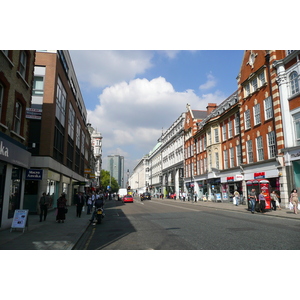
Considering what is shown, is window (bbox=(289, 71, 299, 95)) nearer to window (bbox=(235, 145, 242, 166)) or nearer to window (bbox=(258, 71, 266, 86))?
window (bbox=(258, 71, 266, 86))

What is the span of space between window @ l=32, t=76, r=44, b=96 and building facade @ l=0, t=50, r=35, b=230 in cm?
775

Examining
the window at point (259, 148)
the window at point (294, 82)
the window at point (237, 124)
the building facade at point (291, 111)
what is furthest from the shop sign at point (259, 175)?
the window at point (294, 82)

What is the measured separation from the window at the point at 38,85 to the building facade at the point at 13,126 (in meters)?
7.75

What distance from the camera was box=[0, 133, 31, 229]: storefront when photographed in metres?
12.3

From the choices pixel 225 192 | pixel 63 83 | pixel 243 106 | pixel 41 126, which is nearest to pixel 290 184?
pixel 243 106

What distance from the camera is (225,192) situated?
37.6 m

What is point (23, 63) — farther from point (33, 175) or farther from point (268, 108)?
point (268, 108)

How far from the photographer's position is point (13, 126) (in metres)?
14.0

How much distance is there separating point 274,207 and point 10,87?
21560mm

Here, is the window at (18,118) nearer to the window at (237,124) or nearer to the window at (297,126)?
the window at (297,126)

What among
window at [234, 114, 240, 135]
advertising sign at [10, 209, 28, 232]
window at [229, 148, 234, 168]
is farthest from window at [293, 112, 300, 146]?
advertising sign at [10, 209, 28, 232]

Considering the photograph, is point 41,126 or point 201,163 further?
point 201,163

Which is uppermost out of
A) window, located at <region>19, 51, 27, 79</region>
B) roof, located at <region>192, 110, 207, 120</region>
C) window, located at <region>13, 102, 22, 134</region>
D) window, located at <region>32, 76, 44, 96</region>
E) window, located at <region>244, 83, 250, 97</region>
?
roof, located at <region>192, 110, 207, 120</region>

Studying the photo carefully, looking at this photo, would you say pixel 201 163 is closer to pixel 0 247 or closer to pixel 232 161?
pixel 232 161
